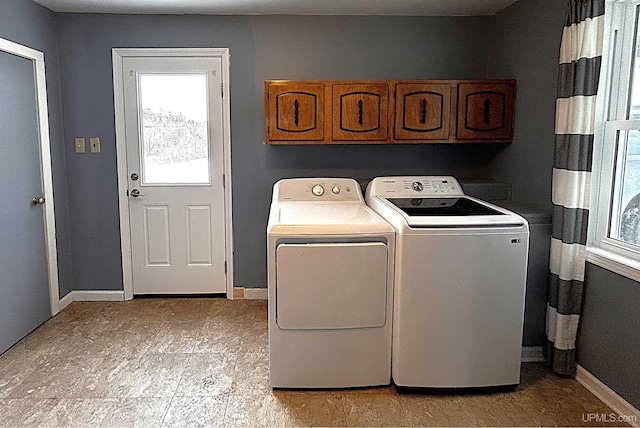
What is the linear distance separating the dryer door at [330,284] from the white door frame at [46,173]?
2.12 m

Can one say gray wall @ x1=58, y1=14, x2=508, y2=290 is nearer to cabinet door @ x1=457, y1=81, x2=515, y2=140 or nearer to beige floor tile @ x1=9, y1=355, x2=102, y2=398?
cabinet door @ x1=457, y1=81, x2=515, y2=140

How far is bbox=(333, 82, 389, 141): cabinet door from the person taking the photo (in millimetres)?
3525

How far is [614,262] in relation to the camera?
95.7 inches

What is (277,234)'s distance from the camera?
2510 millimetres

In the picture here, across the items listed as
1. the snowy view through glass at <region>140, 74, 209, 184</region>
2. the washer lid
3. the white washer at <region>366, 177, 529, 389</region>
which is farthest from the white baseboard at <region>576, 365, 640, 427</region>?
the snowy view through glass at <region>140, 74, 209, 184</region>

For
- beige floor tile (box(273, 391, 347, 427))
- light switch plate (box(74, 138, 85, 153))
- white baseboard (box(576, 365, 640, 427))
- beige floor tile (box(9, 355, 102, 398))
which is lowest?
beige floor tile (box(273, 391, 347, 427))

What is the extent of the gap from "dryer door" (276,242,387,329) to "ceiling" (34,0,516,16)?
75.5 inches

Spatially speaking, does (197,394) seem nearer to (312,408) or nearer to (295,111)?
(312,408)

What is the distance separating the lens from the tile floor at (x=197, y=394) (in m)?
2.38

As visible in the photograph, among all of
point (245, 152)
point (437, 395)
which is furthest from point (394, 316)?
point (245, 152)

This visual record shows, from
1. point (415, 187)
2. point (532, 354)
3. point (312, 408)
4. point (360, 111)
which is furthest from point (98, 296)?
point (532, 354)

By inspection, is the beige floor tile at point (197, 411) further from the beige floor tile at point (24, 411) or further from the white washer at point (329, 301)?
the beige floor tile at point (24, 411)

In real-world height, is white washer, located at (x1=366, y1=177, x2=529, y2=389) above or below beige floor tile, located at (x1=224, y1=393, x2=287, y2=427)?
above

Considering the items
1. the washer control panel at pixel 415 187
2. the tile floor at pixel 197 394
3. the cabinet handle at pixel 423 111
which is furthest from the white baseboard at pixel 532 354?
the cabinet handle at pixel 423 111
